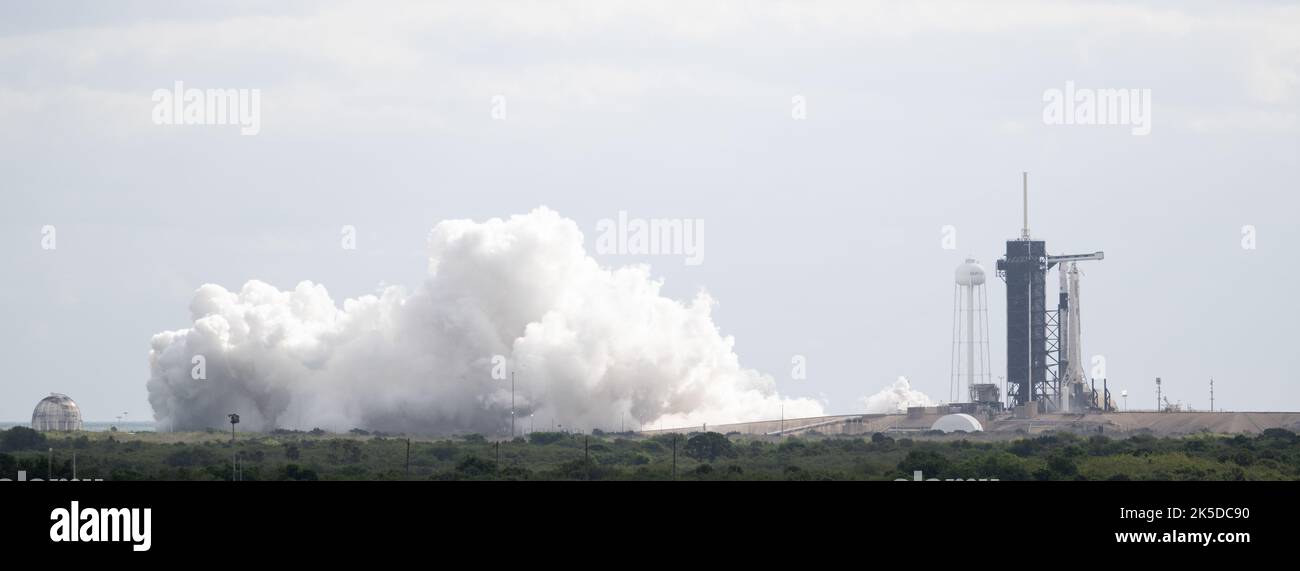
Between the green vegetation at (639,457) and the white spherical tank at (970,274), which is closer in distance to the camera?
the green vegetation at (639,457)

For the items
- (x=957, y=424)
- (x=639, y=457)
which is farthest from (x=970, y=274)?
(x=639, y=457)

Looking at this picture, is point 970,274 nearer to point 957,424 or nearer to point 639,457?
point 957,424

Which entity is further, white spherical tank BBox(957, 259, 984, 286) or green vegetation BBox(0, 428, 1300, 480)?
white spherical tank BBox(957, 259, 984, 286)

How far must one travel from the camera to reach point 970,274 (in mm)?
152500

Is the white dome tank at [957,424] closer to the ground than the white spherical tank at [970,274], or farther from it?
closer to the ground

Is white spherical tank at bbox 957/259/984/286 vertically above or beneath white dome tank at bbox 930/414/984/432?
above

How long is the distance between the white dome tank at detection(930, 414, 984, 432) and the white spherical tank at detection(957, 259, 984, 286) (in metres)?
13.2

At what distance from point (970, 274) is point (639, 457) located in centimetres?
5565

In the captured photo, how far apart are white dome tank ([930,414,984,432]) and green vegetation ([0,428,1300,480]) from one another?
609 cm

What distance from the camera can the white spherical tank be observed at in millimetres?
152250

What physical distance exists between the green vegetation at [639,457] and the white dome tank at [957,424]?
609 cm

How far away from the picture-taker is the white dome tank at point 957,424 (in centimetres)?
14150
